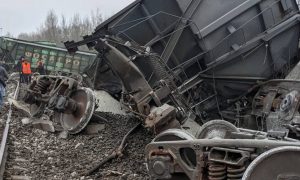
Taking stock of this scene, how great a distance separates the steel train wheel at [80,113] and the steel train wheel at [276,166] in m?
5.19

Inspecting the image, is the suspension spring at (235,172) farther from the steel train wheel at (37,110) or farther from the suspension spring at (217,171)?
the steel train wheel at (37,110)

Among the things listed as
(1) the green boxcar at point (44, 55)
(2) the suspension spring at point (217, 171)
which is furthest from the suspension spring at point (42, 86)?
(1) the green boxcar at point (44, 55)

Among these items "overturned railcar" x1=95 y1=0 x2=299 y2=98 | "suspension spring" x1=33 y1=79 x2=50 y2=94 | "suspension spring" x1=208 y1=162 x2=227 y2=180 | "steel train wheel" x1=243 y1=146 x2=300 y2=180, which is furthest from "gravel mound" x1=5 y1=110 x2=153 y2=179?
"steel train wheel" x1=243 y1=146 x2=300 y2=180

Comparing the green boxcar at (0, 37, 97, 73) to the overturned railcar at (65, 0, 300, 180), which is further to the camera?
the green boxcar at (0, 37, 97, 73)

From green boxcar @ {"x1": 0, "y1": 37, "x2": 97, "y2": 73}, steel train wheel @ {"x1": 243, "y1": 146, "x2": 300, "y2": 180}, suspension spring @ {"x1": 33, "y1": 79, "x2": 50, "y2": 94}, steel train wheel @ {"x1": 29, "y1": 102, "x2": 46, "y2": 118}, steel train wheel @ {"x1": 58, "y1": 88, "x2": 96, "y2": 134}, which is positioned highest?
green boxcar @ {"x1": 0, "y1": 37, "x2": 97, "y2": 73}

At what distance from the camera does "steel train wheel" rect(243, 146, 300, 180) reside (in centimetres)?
329

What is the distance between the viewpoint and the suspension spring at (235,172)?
11.7 feet

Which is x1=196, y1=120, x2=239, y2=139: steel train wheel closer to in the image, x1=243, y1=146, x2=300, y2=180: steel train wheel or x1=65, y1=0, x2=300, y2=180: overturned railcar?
x1=65, y1=0, x2=300, y2=180: overturned railcar

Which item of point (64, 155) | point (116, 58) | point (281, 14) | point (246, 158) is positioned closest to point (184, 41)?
point (116, 58)

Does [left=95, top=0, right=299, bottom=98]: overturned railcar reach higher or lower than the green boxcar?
lower

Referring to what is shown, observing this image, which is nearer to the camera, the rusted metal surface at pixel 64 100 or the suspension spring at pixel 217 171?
the suspension spring at pixel 217 171

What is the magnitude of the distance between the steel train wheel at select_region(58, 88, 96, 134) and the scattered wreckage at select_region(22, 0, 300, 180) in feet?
0.06

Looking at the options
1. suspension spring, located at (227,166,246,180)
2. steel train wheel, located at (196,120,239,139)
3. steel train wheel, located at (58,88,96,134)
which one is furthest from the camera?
steel train wheel, located at (58,88,96,134)

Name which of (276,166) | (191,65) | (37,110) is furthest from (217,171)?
(37,110)
